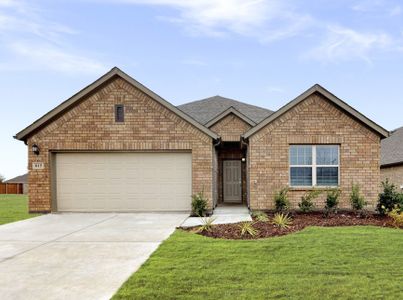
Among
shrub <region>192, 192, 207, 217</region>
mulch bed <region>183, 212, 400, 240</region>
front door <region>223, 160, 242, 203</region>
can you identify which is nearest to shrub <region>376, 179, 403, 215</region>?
mulch bed <region>183, 212, 400, 240</region>

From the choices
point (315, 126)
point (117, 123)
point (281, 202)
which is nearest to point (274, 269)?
point (281, 202)

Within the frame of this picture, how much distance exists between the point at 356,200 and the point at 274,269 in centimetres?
834

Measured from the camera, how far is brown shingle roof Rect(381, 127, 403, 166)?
2181 centimetres

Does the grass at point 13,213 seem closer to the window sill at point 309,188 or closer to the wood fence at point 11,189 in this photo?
the window sill at point 309,188

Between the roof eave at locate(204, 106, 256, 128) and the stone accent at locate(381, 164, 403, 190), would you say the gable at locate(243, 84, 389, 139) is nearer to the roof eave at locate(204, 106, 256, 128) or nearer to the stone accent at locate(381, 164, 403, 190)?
the roof eave at locate(204, 106, 256, 128)

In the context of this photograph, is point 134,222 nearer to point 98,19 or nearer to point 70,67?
point 98,19

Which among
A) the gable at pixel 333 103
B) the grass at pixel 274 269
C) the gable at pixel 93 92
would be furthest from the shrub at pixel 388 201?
the gable at pixel 93 92

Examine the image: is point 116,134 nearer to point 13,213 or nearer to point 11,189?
point 13,213

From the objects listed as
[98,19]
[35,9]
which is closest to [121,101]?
[98,19]

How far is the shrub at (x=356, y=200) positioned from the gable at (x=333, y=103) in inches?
91.5

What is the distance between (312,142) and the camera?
13555 mm

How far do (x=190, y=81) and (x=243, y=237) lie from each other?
59.2 feet

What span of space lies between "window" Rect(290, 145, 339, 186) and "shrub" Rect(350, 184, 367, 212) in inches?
26.1

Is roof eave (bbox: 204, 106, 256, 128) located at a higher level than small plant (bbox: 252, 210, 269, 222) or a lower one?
higher
